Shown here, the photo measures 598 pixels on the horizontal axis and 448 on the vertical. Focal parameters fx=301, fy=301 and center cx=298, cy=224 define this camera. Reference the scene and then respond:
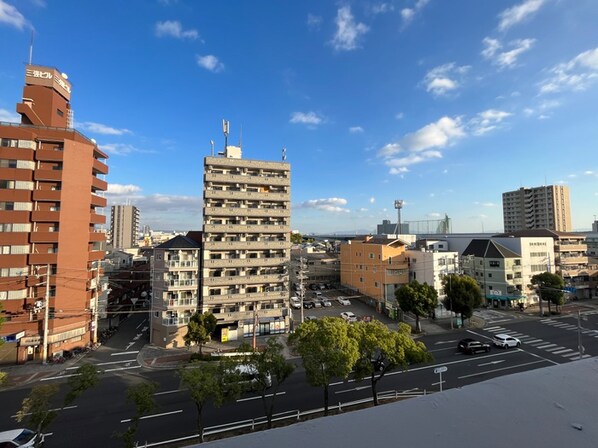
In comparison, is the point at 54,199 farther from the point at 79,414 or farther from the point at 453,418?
the point at 453,418

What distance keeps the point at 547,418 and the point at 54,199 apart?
4412 cm

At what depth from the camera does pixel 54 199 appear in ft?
113

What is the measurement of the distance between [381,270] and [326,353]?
35.5 meters

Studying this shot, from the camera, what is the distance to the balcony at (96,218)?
127ft

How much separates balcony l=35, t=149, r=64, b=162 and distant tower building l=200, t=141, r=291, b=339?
1635cm

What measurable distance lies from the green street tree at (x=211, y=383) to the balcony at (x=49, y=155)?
32.4 metres

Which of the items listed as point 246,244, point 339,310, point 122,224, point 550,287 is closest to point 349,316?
point 339,310

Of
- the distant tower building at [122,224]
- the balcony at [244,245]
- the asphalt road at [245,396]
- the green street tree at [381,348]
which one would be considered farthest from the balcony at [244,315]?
the distant tower building at [122,224]

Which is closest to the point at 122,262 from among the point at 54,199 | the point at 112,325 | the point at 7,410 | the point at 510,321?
the point at 112,325

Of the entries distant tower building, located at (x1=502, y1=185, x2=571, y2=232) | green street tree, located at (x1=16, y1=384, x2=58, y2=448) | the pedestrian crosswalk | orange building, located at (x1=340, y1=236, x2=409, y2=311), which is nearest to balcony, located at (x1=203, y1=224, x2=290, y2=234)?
orange building, located at (x1=340, y1=236, x2=409, y2=311)

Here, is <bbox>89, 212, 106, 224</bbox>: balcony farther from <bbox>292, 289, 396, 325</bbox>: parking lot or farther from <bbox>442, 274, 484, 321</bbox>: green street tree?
<bbox>442, 274, 484, 321</bbox>: green street tree

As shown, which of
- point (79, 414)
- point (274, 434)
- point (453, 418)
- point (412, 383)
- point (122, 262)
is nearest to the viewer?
point (274, 434)

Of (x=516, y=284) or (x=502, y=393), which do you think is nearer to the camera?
(x=502, y=393)

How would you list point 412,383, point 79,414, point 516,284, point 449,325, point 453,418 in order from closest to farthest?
1. point 453,418
2. point 79,414
3. point 412,383
4. point 449,325
5. point 516,284
